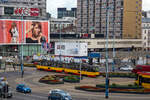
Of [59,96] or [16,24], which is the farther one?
[16,24]

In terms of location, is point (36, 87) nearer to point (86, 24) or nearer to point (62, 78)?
point (62, 78)

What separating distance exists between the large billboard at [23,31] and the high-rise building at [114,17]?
3013 cm

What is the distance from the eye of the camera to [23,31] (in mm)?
112438

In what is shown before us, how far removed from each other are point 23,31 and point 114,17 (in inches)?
1982

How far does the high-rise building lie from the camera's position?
136625 mm

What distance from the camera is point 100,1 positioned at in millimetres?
145125

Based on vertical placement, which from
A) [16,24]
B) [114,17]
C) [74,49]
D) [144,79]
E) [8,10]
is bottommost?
[144,79]

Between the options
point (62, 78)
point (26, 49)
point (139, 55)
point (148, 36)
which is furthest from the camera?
point (148, 36)

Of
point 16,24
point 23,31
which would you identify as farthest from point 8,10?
point 23,31

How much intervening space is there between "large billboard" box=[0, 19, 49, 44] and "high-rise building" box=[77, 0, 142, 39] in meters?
30.1

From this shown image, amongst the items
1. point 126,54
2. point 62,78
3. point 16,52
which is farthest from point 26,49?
point 62,78

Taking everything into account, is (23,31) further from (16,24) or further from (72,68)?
(72,68)

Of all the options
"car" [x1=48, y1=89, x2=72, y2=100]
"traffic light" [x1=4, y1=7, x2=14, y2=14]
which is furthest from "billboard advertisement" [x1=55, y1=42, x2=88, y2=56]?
"car" [x1=48, y1=89, x2=72, y2=100]

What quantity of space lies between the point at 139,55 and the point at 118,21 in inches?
1793
